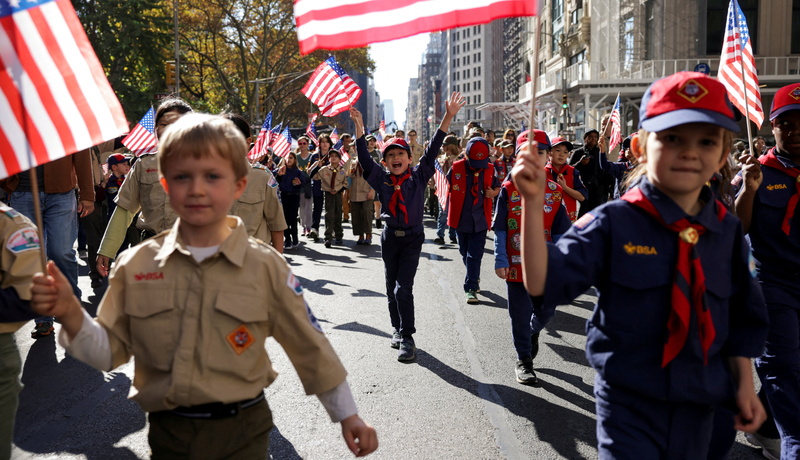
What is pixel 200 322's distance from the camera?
2402 mm

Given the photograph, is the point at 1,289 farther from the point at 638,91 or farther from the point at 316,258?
the point at 638,91

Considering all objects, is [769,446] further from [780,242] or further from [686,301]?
[686,301]

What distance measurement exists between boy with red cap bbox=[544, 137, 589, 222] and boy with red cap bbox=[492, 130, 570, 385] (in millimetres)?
1663

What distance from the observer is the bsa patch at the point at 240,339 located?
2.44 m

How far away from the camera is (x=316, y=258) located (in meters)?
13.2

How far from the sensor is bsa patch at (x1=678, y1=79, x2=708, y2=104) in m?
2.52

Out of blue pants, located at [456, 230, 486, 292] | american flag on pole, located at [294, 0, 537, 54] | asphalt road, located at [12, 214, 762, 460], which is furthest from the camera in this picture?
blue pants, located at [456, 230, 486, 292]

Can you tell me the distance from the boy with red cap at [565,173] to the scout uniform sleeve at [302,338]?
578 centimetres

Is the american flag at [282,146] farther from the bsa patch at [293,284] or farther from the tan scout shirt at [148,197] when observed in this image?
the bsa patch at [293,284]

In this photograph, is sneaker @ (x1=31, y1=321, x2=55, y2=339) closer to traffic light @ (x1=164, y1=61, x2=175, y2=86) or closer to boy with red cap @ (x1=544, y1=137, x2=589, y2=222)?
boy with red cap @ (x1=544, y1=137, x2=589, y2=222)

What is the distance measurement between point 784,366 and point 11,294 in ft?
11.8

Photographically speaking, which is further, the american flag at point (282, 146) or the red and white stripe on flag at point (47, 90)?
the american flag at point (282, 146)

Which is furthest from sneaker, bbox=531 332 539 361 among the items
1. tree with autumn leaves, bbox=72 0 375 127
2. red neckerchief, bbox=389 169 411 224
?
tree with autumn leaves, bbox=72 0 375 127

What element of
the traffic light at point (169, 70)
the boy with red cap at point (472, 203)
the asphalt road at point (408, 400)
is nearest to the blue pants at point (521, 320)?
the asphalt road at point (408, 400)
